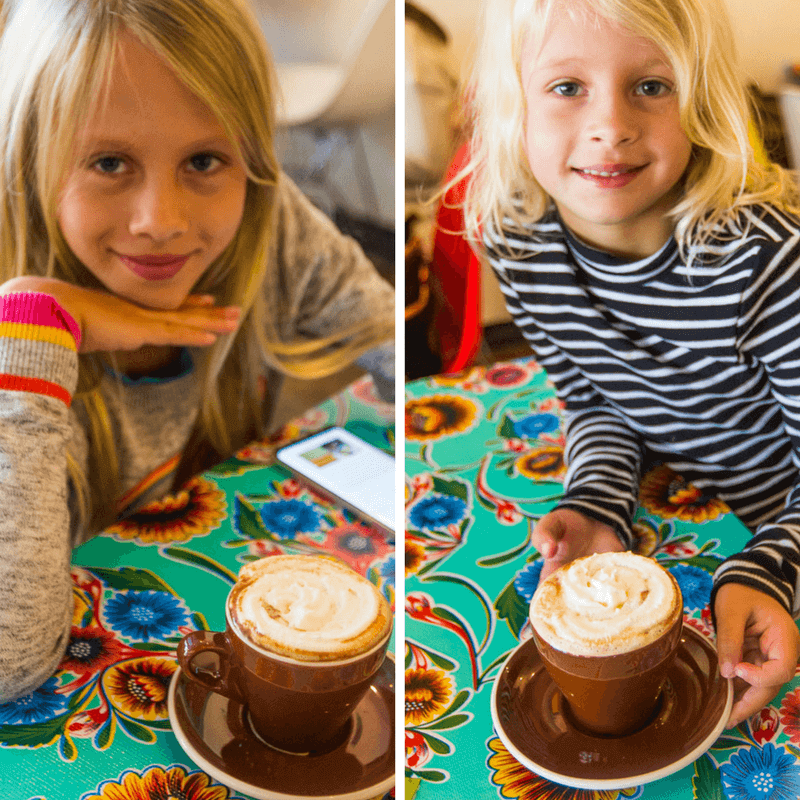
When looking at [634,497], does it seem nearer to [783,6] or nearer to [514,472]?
[514,472]

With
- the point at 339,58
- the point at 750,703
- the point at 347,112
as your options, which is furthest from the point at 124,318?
the point at 347,112

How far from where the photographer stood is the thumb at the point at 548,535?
0.48 m

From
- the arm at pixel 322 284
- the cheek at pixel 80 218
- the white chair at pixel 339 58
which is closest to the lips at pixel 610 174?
the cheek at pixel 80 218

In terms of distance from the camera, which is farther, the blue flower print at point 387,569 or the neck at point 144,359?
the neck at point 144,359

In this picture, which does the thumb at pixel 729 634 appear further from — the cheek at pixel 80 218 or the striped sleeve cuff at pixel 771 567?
the cheek at pixel 80 218

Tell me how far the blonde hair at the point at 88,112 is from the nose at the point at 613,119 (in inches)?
10.1

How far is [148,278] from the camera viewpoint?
581mm

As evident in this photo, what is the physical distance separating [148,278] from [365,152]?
132 centimetres

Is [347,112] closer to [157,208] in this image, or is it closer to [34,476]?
[157,208]

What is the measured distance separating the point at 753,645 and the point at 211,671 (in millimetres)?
284

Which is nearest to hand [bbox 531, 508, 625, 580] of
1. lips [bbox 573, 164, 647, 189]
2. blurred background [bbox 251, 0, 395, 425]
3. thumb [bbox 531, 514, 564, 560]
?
thumb [bbox 531, 514, 564, 560]


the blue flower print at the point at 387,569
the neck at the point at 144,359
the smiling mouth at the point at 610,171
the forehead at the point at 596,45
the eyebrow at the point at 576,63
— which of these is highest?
the forehead at the point at 596,45

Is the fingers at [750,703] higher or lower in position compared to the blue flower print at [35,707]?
higher

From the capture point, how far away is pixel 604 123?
44cm
